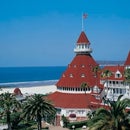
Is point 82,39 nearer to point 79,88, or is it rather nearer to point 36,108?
point 79,88

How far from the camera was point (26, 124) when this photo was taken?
254 ft

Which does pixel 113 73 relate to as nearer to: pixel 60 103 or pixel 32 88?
pixel 60 103

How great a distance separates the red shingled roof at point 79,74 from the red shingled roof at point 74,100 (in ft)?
10.4

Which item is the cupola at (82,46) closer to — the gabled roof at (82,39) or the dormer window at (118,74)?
the gabled roof at (82,39)

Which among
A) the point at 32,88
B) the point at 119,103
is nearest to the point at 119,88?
the point at 119,103

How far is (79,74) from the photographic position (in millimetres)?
88125

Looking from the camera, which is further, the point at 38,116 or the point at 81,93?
the point at 81,93

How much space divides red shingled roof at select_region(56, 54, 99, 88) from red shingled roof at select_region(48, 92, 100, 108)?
3.17 metres

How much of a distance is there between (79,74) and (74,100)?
8.66 m

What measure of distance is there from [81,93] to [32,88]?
66.0 metres

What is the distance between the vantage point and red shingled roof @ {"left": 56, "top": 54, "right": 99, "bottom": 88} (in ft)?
284

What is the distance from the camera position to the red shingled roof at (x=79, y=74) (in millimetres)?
86506

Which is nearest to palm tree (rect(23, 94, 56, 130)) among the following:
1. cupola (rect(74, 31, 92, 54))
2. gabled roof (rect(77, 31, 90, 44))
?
cupola (rect(74, 31, 92, 54))

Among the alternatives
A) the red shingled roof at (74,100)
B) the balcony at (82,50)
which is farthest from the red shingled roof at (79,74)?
the red shingled roof at (74,100)
